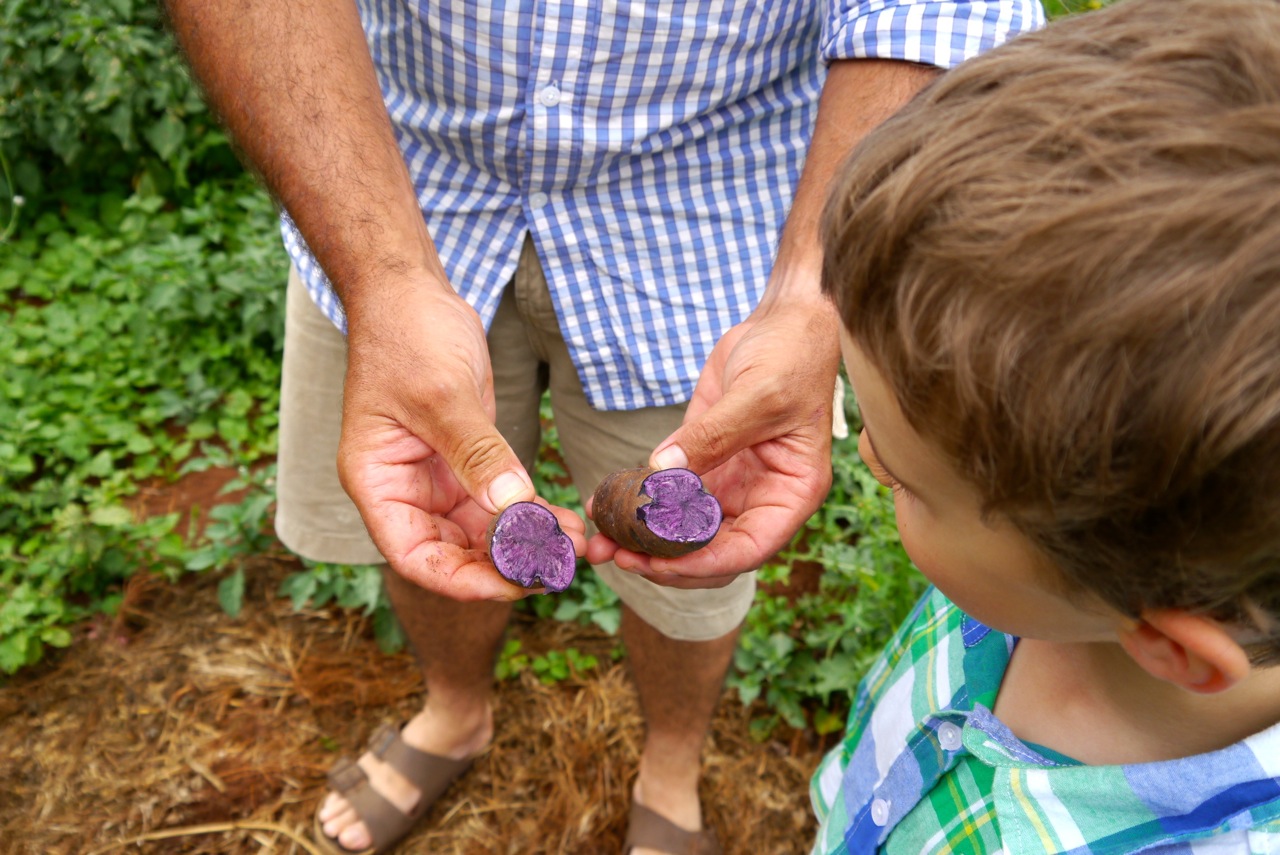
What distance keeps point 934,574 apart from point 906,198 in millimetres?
563

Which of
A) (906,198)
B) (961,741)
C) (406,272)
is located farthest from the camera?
(406,272)

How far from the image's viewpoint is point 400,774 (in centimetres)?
308

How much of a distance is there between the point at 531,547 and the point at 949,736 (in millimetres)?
826

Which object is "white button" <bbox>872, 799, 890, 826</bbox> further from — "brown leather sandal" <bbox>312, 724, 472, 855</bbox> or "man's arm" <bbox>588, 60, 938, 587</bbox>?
"brown leather sandal" <bbox>312, 724, 472, 855</bbox>

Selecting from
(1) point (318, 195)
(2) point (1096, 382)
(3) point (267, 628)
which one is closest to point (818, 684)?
(3) point (267, 628)

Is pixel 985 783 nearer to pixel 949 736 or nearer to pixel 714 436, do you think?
pixel 949 736

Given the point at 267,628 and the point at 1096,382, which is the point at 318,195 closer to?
the point at 1096,382

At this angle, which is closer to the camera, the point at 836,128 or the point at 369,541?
the point at 836,128

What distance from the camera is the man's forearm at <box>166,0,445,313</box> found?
208 cm

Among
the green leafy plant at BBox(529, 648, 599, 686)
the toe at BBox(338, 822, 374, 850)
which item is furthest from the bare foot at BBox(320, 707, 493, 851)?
the green leafy plant at BBox(529, 648, 599, 686)

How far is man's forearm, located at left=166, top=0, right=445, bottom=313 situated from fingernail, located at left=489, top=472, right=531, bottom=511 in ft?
1.70

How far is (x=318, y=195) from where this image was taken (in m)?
2.14

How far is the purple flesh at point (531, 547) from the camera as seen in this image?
185cm

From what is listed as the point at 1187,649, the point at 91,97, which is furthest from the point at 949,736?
the point at 91,97
